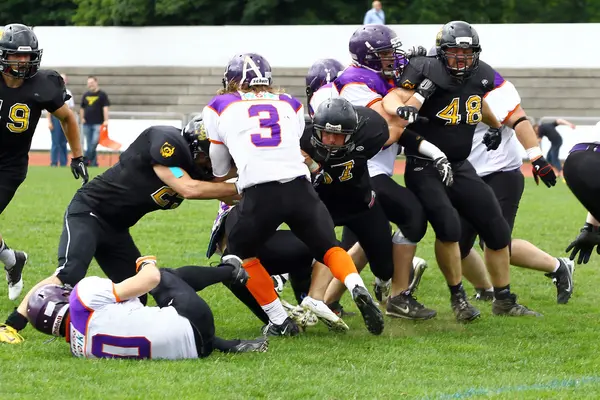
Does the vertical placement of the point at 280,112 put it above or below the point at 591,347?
above

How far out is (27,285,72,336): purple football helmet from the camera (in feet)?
16.7

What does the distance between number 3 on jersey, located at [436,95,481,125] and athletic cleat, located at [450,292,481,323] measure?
1041mm

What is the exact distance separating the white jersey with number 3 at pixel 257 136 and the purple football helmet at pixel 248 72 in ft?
0.28

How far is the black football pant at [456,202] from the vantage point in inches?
248

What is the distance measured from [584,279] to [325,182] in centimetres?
301

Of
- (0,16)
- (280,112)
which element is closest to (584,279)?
(280,112)

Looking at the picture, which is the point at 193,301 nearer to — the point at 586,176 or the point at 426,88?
the point at 426,88

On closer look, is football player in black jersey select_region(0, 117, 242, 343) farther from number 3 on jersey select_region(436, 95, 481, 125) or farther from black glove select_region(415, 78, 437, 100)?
number 3 on jersey select_region(436, 95, 481, 125)

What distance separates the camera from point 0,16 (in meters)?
28.7

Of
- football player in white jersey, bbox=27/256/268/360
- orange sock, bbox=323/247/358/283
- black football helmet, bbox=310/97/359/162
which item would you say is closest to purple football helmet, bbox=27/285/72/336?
football player in white jersey, bbox=27/256/268/360

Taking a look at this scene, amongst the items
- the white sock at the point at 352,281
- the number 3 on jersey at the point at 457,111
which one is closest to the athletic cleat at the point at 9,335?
the white sock at the point at 352,281

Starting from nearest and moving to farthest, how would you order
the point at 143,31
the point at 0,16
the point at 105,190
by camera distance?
the point at 105,190, the point at 143,31, the point at 0,16

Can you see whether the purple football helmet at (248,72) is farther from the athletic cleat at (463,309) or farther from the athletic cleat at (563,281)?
the athletic cleat at (563,281)

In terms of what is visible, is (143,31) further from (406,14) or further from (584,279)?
(584,279)
